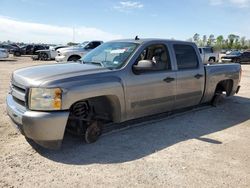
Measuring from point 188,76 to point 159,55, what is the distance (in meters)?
0.80

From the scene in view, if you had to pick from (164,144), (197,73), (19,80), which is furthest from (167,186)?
(197,73)

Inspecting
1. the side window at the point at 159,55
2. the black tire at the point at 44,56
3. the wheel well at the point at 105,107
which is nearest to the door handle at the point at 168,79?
the side window at the point at 159,55

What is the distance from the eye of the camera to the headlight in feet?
13.5

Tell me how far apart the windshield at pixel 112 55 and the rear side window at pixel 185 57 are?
1.13 meters

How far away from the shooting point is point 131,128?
5660 millimetres

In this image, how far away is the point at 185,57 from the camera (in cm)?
639

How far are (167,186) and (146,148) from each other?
47.6 inches

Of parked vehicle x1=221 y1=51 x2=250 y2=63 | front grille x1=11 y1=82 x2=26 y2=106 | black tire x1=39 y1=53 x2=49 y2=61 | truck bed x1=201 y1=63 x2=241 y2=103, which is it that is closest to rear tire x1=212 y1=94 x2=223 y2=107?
truck bed x1=201 y1=63 x2=241 y2=103

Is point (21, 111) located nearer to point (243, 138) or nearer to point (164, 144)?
point (164, 144)

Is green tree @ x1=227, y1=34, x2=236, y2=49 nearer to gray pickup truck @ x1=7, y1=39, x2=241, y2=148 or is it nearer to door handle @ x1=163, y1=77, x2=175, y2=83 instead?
gray pickup truck @ x1=7, y1=39, x2=241, y2=148

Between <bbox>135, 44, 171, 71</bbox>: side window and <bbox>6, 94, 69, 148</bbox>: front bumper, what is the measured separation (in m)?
2.30

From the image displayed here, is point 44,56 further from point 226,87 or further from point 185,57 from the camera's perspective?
point 185,57

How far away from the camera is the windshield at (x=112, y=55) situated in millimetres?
5248

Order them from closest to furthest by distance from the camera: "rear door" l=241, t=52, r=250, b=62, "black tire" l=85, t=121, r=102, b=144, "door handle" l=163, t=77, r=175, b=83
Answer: "black tire" l=85, t=121, r=102, b=144
"door handle" l=163, t=77, r=175, b=83
"rear door" l=241, t=52, r=250, b=62
